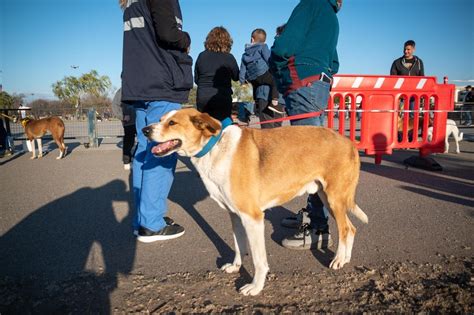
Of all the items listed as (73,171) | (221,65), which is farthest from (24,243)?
(73,171)

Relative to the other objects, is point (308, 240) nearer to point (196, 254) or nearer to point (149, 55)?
point (196, 254)

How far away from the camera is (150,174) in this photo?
350cm

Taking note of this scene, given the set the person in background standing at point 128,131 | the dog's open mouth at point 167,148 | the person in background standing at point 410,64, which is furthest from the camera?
the person in background standing at point 410,64

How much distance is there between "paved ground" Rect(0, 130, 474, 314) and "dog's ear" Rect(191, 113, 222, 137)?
1.30 metres

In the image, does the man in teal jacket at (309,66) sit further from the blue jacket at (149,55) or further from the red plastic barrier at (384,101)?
the red plastic barrier at (384,101)

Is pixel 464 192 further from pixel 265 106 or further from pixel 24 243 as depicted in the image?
pixel 24 243

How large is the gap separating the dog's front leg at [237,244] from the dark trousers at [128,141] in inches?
209

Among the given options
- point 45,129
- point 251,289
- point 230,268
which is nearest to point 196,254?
point 230,268

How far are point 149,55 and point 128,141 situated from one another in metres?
4.80

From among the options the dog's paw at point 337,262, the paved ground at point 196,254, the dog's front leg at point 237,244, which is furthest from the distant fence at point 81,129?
the dog's paw at point 337,262

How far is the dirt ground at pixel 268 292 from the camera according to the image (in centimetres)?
228

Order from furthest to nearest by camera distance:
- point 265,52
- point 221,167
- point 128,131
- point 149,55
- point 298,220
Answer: point 128,131 → point 265,52 → point 298,220 → point 149,55 → point 221,167

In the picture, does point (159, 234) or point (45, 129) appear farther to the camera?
point (45, 129)

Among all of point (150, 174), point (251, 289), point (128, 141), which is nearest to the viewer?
point (251, 289)
